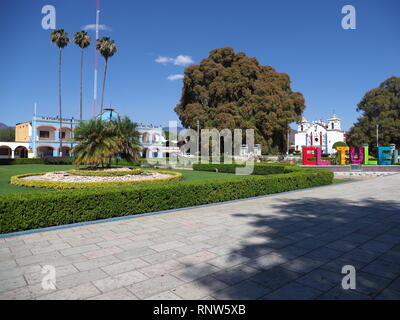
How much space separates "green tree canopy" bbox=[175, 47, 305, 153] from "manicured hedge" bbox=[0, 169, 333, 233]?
24061 millimetres

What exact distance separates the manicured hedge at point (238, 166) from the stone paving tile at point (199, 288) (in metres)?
16.2

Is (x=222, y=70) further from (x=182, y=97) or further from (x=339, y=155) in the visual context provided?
(x=339, y=155)

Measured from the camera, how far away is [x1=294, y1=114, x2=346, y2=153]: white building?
75.3 metres

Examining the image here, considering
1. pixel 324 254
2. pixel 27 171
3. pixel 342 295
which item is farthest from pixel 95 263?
pixel 27 171

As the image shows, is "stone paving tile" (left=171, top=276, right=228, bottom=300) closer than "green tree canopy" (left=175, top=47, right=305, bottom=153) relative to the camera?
Yes

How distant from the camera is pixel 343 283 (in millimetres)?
3879

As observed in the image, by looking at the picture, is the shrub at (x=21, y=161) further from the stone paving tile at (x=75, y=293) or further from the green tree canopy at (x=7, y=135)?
the green tree canopy at (x=7, y=135)

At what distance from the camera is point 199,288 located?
3738mm

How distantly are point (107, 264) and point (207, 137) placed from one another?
3133 centimetres

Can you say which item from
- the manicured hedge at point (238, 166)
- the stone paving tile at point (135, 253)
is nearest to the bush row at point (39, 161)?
the manicured hedge at point (238, 166)

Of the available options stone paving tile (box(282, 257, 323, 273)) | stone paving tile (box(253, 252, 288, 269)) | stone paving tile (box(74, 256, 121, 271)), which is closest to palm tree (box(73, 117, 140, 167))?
stone paving tile (box(74, 256, 121, 271))

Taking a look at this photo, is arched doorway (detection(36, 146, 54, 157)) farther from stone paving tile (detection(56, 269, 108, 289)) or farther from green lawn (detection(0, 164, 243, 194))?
stone paving tile (detection(56, 269, 108, 289))
